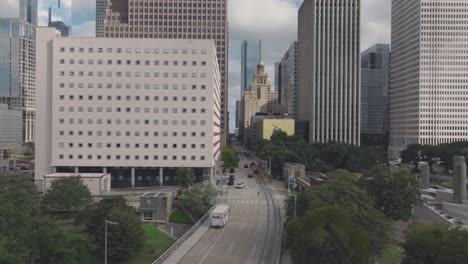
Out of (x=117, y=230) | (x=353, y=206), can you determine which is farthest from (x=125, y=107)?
(x=353, y=206)

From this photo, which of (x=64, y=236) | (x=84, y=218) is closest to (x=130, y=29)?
(x=84, y=218)

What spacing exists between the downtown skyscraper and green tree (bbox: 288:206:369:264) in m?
163

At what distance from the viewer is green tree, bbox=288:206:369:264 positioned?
3841 centimetres

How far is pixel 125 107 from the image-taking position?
353ft

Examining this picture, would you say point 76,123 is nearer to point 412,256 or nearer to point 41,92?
point 41,92

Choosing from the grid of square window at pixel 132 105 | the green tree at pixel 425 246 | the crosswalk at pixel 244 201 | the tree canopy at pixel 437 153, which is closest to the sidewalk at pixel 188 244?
the crosswalk at pixel 244 201

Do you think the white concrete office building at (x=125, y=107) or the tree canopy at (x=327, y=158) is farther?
the tree canopy at (x=327, y=158)

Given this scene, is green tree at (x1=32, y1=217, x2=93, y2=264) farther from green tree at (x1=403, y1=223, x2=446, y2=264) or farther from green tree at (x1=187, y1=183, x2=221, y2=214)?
green tree at (x1=403, y1=223, x2=446, y2=264)

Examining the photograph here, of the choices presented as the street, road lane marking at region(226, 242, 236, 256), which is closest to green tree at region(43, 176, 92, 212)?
the street

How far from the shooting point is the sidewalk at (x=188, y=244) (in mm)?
48356

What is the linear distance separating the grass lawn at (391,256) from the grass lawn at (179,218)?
35941mm

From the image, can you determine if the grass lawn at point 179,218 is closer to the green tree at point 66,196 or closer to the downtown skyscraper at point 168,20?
the green tree at point 66,196

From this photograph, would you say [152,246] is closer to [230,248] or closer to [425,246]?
[230,248]

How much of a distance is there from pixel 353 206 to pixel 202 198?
34005 mm
